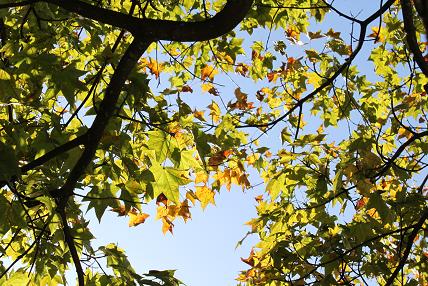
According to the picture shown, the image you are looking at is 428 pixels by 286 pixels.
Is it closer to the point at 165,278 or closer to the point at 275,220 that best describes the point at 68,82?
the point at 165,278

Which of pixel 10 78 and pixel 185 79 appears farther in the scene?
pixel 185 79

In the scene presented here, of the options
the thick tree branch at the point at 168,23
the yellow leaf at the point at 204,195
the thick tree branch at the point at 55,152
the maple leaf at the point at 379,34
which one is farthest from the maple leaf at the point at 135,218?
the maple leaf at the point at 379,34

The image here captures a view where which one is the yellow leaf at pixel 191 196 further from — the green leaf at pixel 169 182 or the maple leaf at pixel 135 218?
the green leaf at pixel 169 182

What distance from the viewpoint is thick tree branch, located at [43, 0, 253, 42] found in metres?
2.47

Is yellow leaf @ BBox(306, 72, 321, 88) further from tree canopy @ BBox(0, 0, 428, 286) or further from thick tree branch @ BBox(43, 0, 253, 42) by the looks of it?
thick tree branch @ BBox(43, 0, 253, 42)

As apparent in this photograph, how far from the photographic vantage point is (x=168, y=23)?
100 inches

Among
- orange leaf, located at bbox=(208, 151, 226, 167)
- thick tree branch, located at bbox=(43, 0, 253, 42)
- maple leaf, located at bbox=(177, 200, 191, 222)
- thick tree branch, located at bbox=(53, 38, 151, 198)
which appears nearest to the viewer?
thick tree branch, located at bbox=(43, 0, 253, 42)

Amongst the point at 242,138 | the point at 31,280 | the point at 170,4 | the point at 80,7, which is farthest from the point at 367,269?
the point at 170,4

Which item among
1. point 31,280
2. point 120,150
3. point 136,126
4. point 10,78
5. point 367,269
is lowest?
point 367,269

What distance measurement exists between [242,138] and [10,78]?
2.61 metres

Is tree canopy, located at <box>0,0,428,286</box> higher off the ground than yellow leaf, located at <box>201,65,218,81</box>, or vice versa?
yellow leaf, located at <box>201,65,218,81</box>

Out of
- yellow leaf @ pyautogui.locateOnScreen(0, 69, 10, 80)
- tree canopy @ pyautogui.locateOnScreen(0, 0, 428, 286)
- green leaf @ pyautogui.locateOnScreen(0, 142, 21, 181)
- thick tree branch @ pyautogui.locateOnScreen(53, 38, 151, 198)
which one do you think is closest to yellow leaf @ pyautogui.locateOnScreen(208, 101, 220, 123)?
tree canopy @ pyautogui.locateOnScreen(0, 0, 428, 286)

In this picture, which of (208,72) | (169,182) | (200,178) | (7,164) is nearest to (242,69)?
(208,72)

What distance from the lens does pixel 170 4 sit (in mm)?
5270
